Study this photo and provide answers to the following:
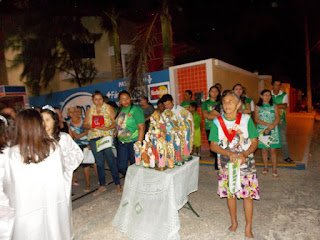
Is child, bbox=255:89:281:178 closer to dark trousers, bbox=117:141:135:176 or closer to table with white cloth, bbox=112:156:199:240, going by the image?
table with white cloth, bbox=112:156:199:240

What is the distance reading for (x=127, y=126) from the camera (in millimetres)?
4258

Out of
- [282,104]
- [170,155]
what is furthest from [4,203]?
[282,104]

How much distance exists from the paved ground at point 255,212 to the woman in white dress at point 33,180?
3.60 ft

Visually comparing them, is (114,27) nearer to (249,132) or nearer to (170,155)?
(170,155)

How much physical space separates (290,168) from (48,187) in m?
4.98

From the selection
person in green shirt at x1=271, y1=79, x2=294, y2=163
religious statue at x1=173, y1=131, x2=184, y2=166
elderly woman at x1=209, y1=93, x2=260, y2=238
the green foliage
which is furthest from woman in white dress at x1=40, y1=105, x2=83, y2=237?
the green foliage

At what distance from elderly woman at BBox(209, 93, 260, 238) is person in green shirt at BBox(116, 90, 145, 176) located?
5.33 feet

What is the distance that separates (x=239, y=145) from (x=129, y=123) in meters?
2.01

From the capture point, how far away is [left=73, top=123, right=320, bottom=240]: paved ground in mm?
3105

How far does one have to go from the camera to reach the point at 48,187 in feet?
7.83

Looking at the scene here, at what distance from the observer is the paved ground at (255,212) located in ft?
10.2

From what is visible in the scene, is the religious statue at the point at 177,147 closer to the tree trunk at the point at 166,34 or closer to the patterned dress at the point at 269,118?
the patterned dress at the point at 269,118

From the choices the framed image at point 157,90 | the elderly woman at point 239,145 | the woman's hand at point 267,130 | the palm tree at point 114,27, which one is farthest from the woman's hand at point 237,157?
the palm tree at point 114,27

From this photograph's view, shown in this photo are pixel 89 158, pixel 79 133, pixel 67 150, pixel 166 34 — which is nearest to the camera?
pixel 67 150
